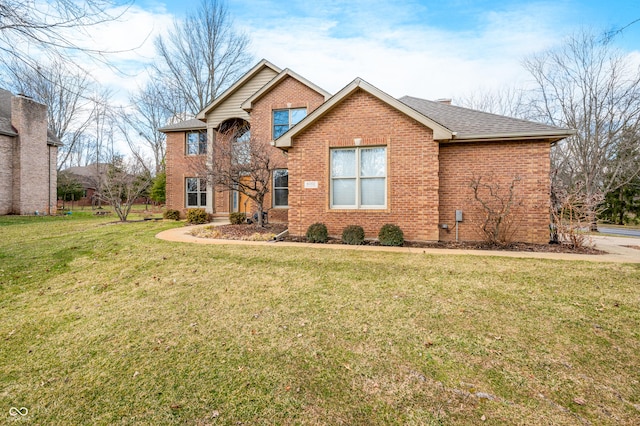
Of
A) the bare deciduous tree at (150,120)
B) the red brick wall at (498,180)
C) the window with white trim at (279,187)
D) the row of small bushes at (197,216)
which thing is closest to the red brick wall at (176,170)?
the row of small bushes at (197,216)

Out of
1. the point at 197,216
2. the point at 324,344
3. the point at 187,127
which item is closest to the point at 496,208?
the point at 324,344

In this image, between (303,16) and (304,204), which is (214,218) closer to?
(304,204)

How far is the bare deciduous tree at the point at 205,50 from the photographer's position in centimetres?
2480

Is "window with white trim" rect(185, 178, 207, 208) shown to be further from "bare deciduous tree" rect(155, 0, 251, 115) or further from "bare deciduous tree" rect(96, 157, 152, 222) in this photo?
"bare deciduous tree" rect(155, 0, 251, 115)

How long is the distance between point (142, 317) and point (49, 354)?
97 cm

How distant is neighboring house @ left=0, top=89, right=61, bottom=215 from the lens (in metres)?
18.9

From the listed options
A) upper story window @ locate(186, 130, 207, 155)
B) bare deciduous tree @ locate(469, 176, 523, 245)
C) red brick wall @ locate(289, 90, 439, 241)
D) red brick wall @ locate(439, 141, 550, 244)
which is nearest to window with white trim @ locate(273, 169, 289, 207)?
red brick wall @ locate(289, 90, 439, 241)

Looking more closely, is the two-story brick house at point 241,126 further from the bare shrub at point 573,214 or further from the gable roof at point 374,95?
the bare shrub at point 573,214

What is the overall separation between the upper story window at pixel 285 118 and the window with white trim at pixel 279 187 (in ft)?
5.85

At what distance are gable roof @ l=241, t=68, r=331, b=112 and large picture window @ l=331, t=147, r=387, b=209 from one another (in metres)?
5.39

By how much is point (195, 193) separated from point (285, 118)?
23.5ft

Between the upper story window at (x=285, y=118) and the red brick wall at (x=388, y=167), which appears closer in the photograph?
the red brick wall at (x=388, y=167)

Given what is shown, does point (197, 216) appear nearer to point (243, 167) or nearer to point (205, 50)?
point (243, 167)

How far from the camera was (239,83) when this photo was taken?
14883 mm
